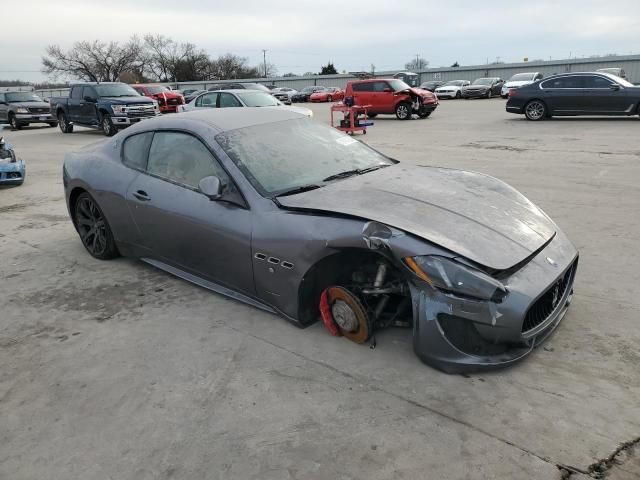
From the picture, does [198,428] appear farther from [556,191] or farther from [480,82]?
[480,82]

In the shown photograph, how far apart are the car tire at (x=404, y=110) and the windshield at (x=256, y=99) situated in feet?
20.8

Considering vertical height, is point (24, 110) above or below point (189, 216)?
above

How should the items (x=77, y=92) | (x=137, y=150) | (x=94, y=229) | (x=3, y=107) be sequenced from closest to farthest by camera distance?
(x=137, y=150), (x=94, y=229), (x=77, y=92), (x=3, y=107)

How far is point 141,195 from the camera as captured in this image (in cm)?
399

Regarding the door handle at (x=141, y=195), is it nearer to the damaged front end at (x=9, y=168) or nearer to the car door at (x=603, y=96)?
the damaged front end at (x=9, y=168)

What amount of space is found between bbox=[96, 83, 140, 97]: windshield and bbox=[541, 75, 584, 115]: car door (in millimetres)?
13659

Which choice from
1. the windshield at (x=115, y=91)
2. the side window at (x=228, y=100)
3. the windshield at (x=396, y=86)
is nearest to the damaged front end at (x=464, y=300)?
the side window at (x=228, y=100)

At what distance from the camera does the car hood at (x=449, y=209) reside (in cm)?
266

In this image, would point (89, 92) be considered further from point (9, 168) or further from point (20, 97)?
point (9, 168)

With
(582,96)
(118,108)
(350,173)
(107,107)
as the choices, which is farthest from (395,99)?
(350,173)

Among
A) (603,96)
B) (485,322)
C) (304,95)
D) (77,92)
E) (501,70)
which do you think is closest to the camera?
(485,322)

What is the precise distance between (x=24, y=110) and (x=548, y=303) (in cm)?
2382

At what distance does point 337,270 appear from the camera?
3020 mm

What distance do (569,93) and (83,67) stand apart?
3146 inches
